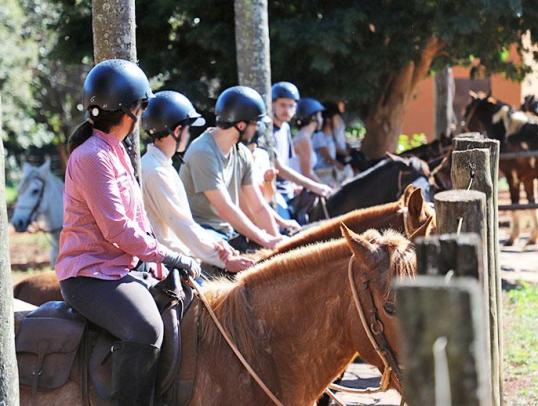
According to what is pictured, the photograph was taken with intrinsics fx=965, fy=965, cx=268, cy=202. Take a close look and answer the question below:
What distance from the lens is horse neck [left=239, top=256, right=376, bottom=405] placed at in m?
4.43

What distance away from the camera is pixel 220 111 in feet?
24.7

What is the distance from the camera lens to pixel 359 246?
4.28 meters

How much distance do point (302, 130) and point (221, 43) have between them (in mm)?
1597

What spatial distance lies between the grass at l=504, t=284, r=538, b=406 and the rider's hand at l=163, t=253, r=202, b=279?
11.7 ft

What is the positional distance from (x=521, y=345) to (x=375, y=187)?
7.21ft

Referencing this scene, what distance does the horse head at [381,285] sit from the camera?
419 centimetres

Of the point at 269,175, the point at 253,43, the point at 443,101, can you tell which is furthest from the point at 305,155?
the point at 443,101

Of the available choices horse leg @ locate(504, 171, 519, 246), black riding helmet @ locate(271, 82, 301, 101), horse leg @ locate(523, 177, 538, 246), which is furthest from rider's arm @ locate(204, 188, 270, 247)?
horse leg @ locate(523, 177, 538, 246)

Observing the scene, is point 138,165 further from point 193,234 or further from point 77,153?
point 77,153

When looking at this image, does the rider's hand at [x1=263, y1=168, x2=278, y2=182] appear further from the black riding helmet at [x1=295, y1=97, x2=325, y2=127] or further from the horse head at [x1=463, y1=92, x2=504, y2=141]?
the horse head at [x1=463, y1=92, x2=504, y2=141]

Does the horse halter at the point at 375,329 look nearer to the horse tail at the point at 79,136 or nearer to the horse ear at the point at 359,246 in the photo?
the horse ear at the point at 359,246

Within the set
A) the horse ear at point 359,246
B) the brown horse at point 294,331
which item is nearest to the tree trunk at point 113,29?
the brown horse at point 294,331

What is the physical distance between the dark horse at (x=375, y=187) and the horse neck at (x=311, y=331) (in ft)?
17.9

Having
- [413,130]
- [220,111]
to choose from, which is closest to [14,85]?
[413,130]
